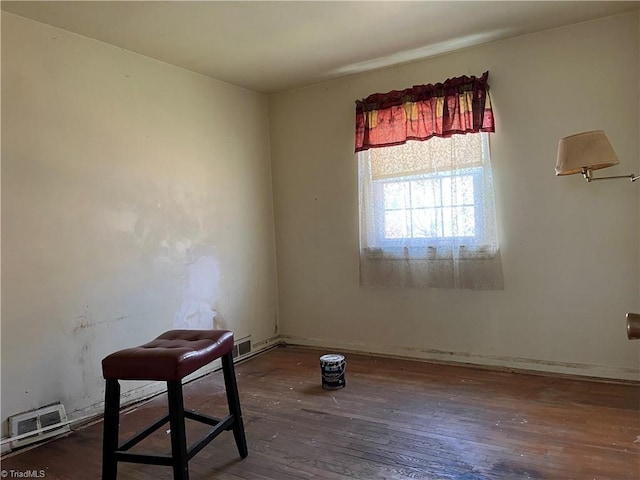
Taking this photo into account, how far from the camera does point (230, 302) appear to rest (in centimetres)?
390

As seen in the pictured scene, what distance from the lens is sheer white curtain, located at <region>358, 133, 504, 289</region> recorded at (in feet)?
11.0

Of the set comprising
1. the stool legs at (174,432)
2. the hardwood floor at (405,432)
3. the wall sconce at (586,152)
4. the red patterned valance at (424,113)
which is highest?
the red patterned valance at (424,113)

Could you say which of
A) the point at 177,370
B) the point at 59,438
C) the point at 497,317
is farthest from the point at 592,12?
the point at 59,438

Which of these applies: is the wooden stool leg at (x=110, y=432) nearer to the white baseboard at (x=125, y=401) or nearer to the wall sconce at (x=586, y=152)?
the white baseboard at (x=125, y=401)

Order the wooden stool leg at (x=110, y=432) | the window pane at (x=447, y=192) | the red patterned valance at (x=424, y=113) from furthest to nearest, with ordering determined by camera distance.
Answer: the window pane at (x=447, y=192) → the red patterned valance at (x=424, y=113) → the wooden stool leg at (x=110, y=432)

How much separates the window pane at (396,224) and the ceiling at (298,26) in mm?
1170

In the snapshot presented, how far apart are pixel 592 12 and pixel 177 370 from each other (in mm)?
3121

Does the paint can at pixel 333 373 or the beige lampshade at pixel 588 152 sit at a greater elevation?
the beige lampshade at pixel 588 152

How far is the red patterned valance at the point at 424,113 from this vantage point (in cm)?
330

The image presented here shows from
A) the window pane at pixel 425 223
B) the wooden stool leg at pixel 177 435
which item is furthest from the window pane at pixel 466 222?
the wooden stool leg at pixel 177 435

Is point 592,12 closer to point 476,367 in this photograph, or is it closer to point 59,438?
point 476,367

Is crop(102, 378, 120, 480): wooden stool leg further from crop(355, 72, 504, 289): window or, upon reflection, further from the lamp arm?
the lamp arm

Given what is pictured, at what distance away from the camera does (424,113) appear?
3.50 metres

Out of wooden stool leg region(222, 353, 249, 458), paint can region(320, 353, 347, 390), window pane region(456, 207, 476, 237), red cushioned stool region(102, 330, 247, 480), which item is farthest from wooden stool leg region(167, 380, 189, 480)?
window pane region(456, 207, 476, 237)
